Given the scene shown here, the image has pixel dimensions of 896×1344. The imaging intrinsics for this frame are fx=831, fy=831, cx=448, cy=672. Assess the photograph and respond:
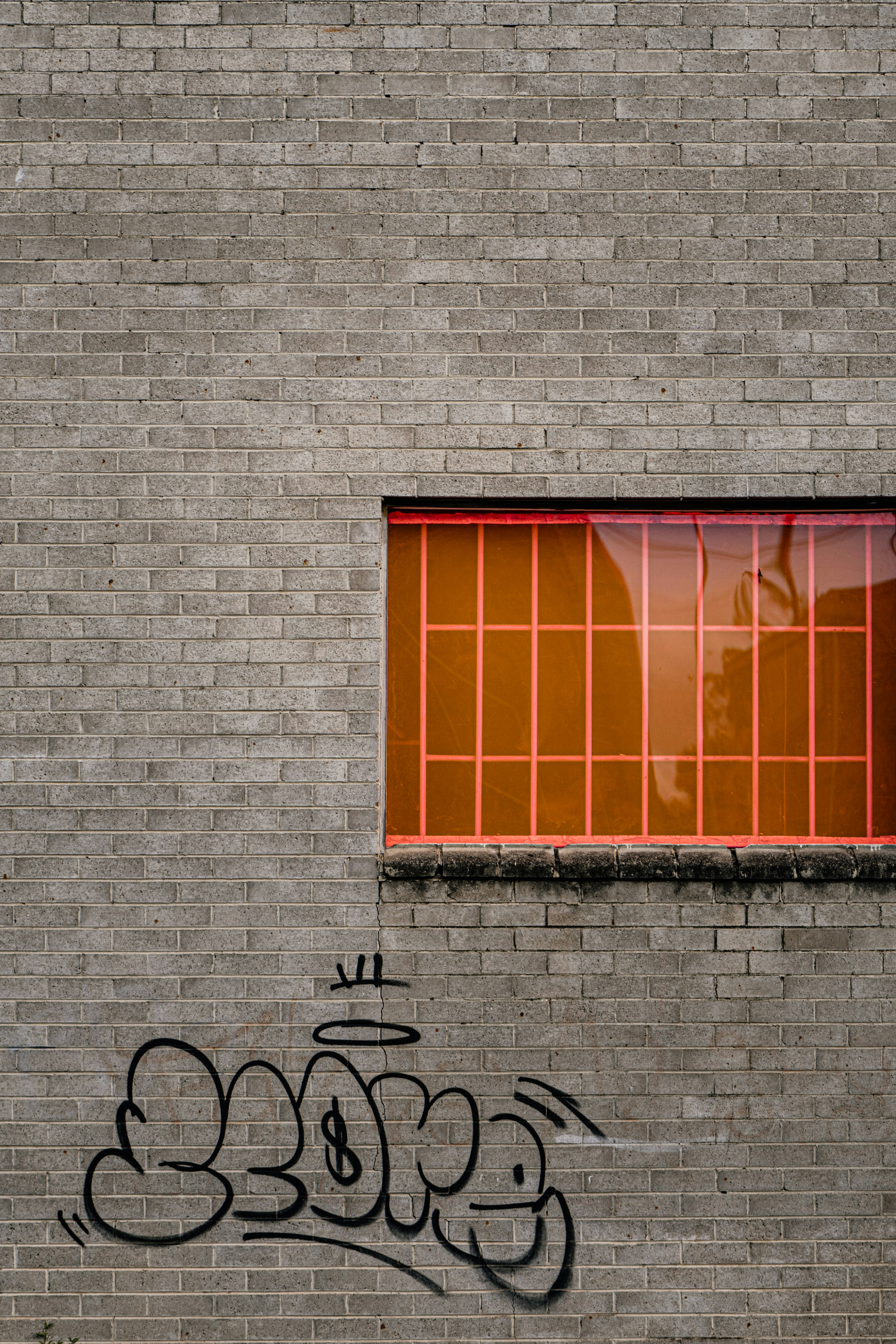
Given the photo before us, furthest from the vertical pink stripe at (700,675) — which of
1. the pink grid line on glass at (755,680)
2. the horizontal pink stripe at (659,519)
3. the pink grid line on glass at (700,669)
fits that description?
the pink grid line on glass at (755,680)

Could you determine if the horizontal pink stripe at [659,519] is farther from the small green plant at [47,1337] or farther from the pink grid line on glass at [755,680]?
the small green plant at [47,1337]

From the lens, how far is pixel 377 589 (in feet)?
11.8

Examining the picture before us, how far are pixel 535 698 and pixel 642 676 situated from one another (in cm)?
49

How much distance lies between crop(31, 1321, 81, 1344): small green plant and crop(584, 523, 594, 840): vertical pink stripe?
299 cm

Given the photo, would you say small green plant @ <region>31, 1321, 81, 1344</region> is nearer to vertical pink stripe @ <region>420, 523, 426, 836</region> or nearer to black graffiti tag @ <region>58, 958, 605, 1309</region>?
black graffiti tag @ <region>58, 958, 605, 1309</region>

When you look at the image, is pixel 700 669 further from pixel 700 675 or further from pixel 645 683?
pixel 645 683

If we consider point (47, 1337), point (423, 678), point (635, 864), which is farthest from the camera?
point (423, 678)

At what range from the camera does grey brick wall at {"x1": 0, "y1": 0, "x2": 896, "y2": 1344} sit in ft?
11.4

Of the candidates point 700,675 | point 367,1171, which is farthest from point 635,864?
point 367,1171

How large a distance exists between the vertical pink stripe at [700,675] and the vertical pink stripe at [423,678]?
122cm

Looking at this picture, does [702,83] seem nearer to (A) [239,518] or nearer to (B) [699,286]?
(B) [699,286]

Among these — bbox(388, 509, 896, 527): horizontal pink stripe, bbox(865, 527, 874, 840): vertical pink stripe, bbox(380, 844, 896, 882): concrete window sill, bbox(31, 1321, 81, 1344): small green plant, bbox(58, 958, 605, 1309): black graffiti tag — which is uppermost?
bbox(388, 509, 896, 527): horizontal pink stripe

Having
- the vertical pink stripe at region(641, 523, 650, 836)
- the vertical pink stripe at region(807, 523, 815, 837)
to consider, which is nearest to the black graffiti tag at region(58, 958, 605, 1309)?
the vertical pink stripe at region(641, 523, 650, 836)

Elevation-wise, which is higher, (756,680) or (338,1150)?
(756,680)
